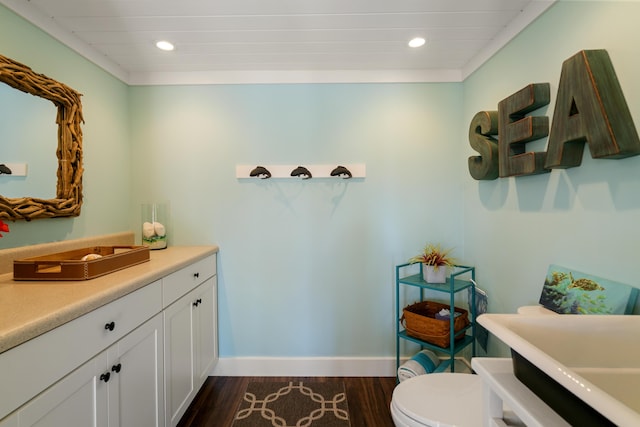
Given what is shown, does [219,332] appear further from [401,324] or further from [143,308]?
[401,324]

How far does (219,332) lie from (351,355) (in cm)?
100

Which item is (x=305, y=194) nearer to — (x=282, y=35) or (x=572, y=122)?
(x=282, y=35)

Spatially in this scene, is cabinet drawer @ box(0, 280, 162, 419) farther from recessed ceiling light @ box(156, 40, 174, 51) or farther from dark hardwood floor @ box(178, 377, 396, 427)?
recessed ceiling light @ box(156, 40, 174, 51)

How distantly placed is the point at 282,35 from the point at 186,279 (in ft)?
4.94

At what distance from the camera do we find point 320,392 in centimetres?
196

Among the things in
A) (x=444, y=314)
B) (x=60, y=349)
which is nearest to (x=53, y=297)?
(x=60, y=349)

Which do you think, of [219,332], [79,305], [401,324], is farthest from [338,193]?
[79,305]

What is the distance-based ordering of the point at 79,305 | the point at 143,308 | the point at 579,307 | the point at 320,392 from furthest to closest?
the point at 320,392
the point at 143,308
the point at 579,307
the point at 79,305

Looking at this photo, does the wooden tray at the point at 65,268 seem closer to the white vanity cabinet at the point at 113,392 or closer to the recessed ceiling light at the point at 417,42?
the white vanity cabinet at the point at 113,392

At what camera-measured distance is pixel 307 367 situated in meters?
2.15

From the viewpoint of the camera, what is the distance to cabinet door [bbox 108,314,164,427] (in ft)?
3.53

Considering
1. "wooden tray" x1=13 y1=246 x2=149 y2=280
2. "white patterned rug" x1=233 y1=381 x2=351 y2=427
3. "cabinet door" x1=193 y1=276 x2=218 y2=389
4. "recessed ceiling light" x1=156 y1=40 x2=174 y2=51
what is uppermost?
"recessed ceiling light" x1=156 y1=40 x2=174 y2=51

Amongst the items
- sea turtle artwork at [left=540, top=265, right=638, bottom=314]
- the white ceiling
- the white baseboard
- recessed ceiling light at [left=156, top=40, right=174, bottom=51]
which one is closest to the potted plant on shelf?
sea turtle artwork at [left=540, top=265, right=638, bottom=314]

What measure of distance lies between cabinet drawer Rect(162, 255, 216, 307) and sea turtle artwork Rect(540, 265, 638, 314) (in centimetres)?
175
